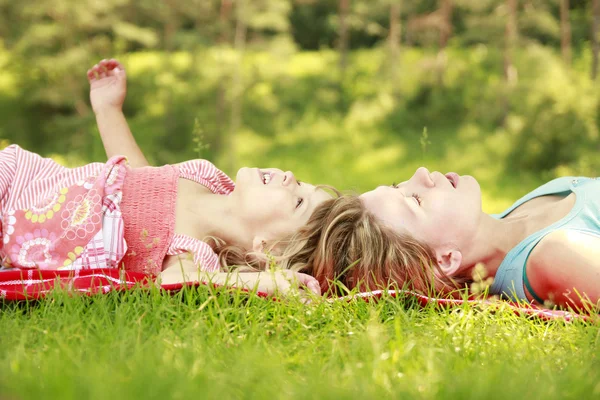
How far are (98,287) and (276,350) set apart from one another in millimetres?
760

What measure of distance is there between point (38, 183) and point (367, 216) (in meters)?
1.44

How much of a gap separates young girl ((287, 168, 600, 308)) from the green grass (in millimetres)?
254

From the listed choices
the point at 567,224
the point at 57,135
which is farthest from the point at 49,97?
the point at 567,224

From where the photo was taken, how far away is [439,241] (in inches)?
107

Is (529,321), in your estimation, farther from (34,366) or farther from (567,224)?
(34,366)

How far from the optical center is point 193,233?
2.90 metres

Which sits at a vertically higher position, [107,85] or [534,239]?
[107,85]

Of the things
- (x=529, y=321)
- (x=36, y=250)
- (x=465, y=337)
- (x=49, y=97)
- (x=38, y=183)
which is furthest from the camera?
(x=49, y=97)

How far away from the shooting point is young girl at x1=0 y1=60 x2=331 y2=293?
8.71ft

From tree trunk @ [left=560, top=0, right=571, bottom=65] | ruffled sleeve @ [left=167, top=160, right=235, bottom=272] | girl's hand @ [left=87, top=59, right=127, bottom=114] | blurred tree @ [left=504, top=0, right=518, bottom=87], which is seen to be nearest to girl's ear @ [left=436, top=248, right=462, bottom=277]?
ruffled sleeve @ [left=167, top=160, right=235, bottom=272]

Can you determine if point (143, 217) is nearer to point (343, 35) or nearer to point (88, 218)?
point (88, 218)

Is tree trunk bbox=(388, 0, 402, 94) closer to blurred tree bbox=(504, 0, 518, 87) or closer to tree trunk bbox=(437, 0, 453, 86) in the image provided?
tree trunk bbox=(437, 0, 453, 86)

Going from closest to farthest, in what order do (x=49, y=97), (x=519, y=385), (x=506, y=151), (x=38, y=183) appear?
1. (x=519, y=385)
2. (x=38, y=183)
3. (x=506, y=151)
4. (x=49, y=97)

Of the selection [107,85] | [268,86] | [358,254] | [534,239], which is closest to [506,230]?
[534,239]
